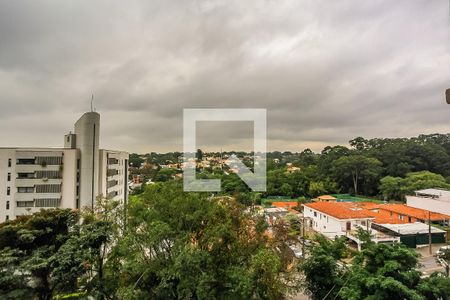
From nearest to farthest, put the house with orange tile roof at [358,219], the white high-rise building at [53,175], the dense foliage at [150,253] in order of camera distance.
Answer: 1. the dense foliage at [150,253]
2. the house with orange tile roof at [358,219]
3. the white high-rise building at [53,175]

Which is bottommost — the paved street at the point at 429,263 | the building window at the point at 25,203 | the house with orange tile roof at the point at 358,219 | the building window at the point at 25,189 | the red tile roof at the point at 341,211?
the paved street at the point at 429,263

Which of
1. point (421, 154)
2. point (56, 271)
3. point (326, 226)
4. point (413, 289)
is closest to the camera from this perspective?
point (413, 289)

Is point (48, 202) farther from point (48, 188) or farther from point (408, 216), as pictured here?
point (408, 216)

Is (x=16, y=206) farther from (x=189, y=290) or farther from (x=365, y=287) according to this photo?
(x=365, y=287)

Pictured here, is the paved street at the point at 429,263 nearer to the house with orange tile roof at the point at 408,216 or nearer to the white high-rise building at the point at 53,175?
the house with orange tile roof at the point at 408,216

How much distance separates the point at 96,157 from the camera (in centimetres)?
1158

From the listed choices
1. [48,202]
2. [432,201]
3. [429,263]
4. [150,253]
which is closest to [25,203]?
[48,202]

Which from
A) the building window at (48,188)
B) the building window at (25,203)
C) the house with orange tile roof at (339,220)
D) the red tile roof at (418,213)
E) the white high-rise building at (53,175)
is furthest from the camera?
the red tile roof at (418,213)

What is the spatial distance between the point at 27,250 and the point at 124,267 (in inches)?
70.7

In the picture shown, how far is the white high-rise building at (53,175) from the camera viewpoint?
11367 mm

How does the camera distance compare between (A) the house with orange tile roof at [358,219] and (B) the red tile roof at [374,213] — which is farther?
(B) the red tile roof at [374,213]

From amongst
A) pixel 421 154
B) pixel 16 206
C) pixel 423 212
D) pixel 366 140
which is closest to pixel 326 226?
pixel 423 212

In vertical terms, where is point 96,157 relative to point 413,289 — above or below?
above

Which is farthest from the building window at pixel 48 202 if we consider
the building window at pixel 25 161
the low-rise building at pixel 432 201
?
the low-rise building at pixel 432 201
